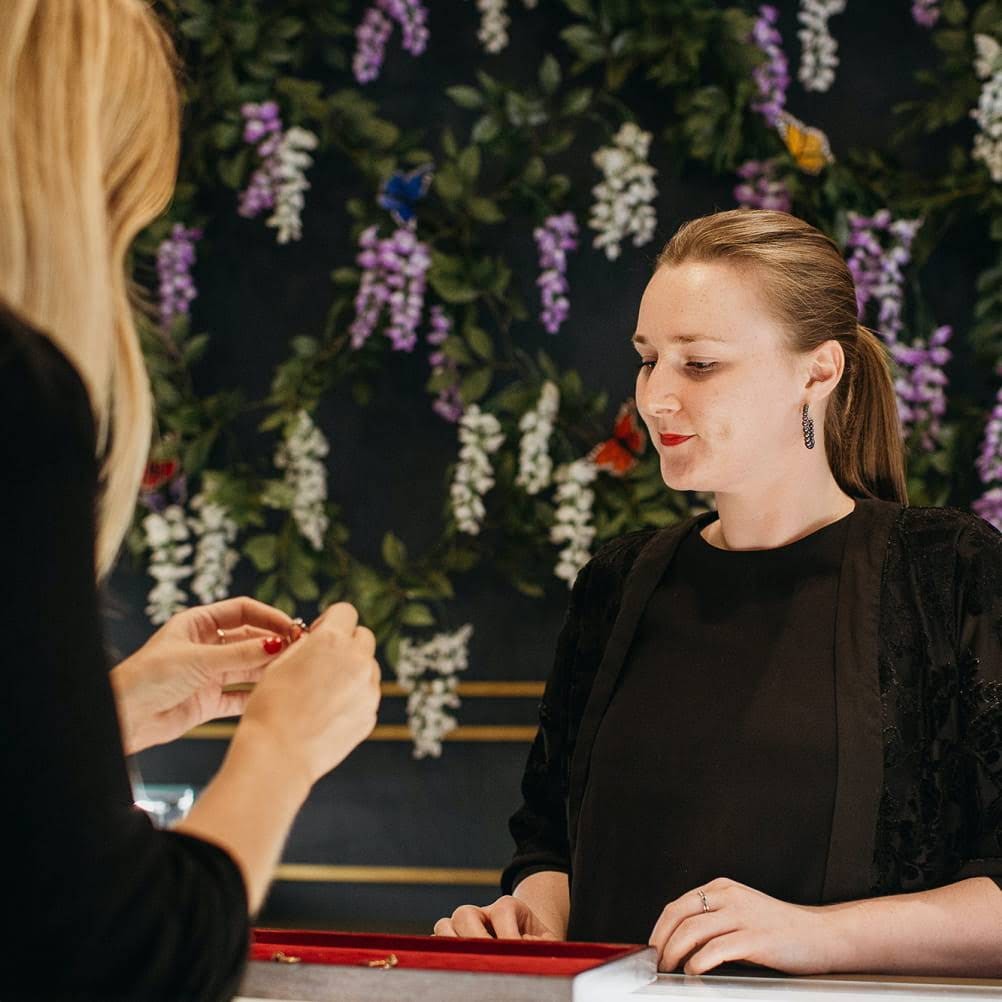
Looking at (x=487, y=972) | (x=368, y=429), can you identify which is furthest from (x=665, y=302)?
(x=368, y=429)

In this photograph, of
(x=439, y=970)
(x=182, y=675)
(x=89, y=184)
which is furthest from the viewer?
(x=182, y=675)

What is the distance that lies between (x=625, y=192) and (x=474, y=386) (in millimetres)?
641

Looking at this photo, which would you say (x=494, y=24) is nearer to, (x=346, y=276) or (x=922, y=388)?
(x=346, y=276)

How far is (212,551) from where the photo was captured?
3834 millimetres

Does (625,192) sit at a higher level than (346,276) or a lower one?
higher

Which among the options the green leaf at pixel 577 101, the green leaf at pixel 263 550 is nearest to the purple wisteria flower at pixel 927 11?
the green leaf at pixel 577 101

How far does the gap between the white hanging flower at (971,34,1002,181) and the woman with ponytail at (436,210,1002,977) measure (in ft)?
4.62

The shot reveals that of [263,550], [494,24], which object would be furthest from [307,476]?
[494,24]

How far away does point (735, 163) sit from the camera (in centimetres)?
360

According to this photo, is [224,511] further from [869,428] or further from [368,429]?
[869,428]

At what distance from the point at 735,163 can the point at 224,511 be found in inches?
Answer: 64.0

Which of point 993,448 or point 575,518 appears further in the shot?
point 575,518

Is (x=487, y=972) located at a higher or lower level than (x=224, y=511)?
higher

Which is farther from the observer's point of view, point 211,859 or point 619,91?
point 619,91
